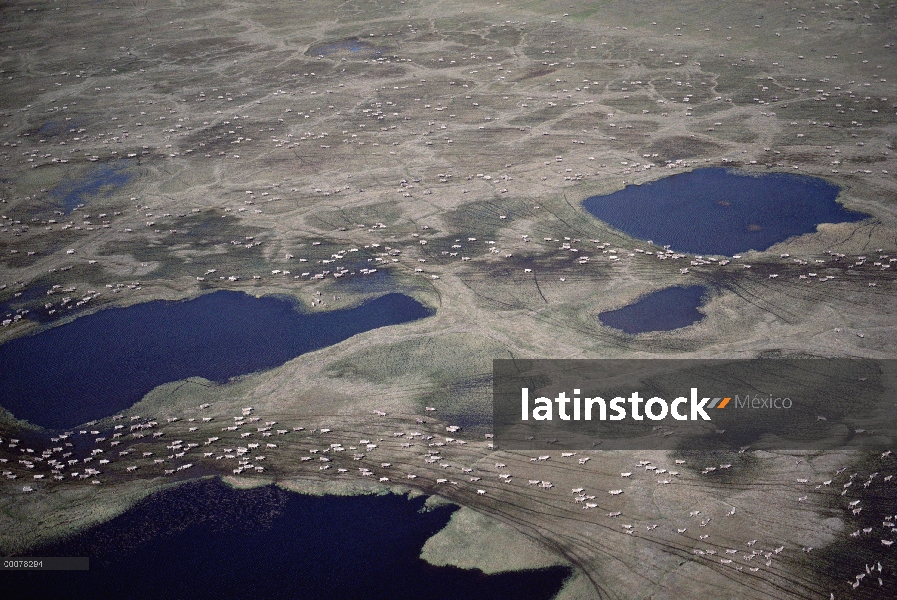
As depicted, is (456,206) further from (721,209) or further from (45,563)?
(45,563)

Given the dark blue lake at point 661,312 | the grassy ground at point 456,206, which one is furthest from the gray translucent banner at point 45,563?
the dark blue lake at point 661,312

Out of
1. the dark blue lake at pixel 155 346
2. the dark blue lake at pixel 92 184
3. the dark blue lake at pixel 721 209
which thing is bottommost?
the dark blue lake at pixel 155 346

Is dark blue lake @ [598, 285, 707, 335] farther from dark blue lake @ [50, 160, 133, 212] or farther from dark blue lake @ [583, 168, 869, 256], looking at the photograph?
dark blue lake @ [50, 160, 133, 212]

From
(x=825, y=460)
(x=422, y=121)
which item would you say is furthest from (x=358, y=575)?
(x=422, y=121)

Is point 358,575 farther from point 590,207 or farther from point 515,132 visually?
point 515,132

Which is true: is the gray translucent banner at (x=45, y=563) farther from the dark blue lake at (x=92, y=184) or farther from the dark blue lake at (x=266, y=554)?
the dark blue lake at (x=92, y=184)
